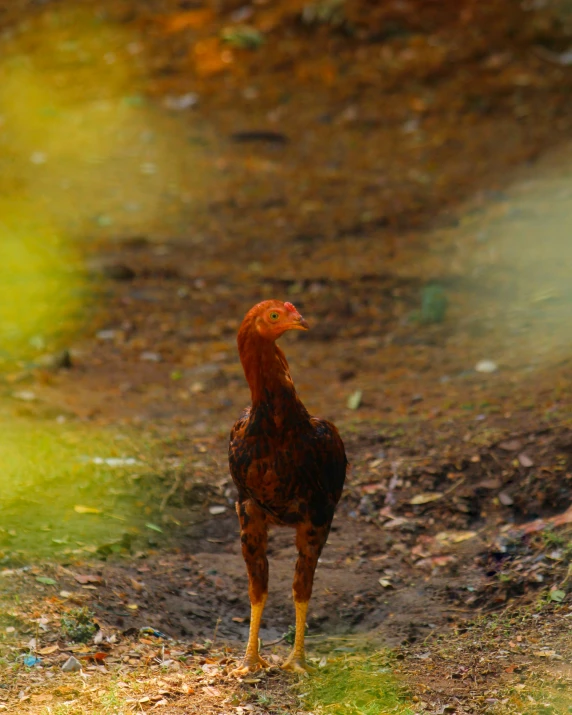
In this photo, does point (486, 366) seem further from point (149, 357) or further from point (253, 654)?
point (253, 654)

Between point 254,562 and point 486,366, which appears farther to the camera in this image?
point 486,366

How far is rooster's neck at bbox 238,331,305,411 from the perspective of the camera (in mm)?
3911

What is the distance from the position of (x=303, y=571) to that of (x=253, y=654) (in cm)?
40

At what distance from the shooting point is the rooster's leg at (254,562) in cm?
412

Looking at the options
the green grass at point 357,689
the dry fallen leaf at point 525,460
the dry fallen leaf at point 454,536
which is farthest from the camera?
the dry fallen leaf at point 525,460

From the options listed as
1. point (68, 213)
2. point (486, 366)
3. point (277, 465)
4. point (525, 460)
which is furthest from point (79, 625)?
point (68, 213)

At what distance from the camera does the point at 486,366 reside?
7.09m

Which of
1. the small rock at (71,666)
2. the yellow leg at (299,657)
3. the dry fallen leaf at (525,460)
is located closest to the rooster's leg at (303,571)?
the yellow leg at (299,657)

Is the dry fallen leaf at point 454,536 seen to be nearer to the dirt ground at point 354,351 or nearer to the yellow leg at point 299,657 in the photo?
the dirt ground at point 354,351

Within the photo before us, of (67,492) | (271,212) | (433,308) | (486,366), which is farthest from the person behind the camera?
(271,212)

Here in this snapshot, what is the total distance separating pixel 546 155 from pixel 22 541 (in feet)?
24.3

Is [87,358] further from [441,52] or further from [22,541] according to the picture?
[441,52]

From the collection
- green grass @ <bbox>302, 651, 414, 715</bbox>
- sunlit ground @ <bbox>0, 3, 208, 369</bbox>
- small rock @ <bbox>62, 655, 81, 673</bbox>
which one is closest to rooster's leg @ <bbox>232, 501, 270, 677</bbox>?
green grass @ <bbox>302, 651, 414, 715</bbox>

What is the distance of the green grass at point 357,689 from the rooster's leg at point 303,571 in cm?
11
